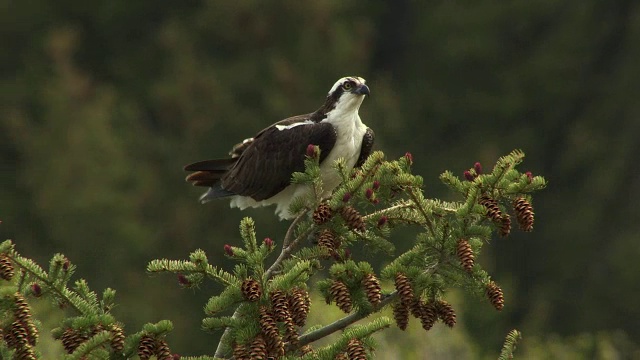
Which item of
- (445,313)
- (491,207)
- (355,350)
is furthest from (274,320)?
(491,207)

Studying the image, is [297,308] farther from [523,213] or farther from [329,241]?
[523,213]

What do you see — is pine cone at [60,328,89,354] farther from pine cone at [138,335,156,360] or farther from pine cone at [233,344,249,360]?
pine cone at [233,344,249,360]

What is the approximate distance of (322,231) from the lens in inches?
235

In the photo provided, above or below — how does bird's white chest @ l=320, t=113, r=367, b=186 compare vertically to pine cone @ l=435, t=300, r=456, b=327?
above

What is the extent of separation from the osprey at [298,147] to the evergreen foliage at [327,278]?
6.02 feet

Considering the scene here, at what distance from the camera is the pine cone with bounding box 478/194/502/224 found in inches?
224

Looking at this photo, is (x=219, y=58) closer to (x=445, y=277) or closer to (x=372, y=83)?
(x=372, y=83)

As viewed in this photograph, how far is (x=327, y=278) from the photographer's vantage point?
5.80 meters

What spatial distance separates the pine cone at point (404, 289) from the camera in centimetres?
562

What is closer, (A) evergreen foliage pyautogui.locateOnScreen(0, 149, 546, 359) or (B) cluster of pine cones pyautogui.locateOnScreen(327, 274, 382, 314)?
(A) evergreen foliage pyautogui.locateOnScreen(0, 149, 546, 359)

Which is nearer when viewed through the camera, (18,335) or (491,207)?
(18,335)

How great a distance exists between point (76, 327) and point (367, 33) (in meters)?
28.9

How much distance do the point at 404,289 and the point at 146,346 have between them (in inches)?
40.4

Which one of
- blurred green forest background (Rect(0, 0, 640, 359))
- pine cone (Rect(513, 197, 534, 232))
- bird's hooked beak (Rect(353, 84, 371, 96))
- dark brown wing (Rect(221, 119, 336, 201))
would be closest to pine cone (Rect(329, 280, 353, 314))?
pine cone (Rect(513, 197, 534, 232))
